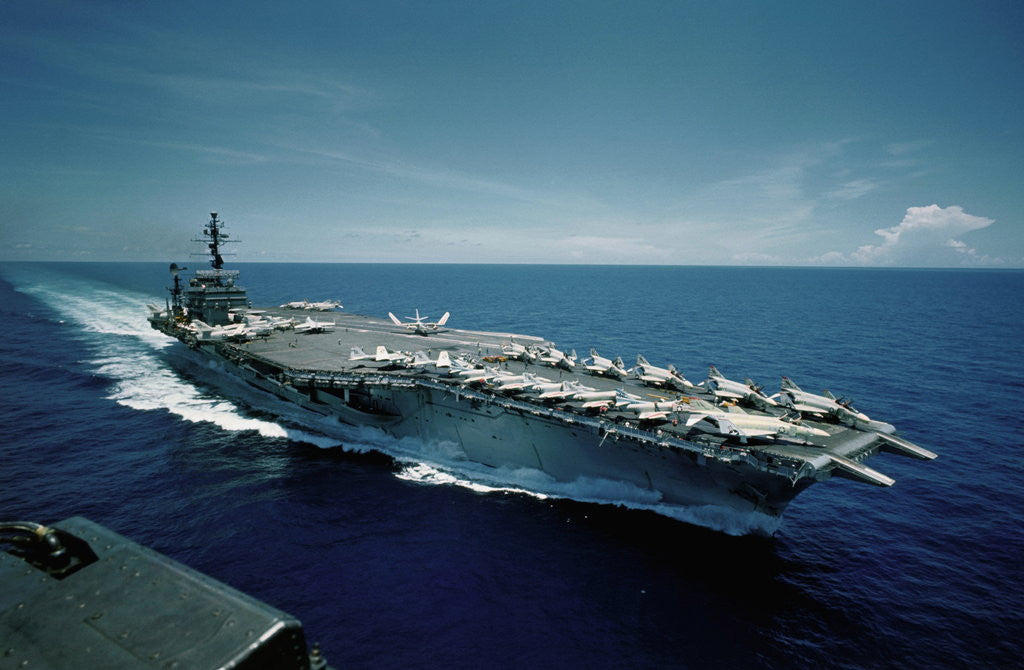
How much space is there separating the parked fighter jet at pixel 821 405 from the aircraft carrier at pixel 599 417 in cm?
6

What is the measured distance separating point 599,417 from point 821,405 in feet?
35.4

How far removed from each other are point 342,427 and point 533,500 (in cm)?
1370

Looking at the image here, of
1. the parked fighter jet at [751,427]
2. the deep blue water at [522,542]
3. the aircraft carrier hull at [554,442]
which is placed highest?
the parked fighter jet at [751,427]

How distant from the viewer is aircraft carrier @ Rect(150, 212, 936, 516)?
1930cm

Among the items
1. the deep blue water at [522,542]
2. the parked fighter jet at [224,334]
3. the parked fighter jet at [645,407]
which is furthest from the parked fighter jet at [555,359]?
the parked fighter jet at [224,334]

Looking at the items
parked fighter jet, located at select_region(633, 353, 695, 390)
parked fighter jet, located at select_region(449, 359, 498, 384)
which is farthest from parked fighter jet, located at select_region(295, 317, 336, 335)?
parked fighter jet, located at select_region(633, 353, 695, 390)

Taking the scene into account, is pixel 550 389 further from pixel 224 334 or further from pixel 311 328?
pixel 311 328

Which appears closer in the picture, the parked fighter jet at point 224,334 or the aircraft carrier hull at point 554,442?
the aircraft carrier hull at point 554,442

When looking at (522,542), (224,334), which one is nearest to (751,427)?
(522,542)

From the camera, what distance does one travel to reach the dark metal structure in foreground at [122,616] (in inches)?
123

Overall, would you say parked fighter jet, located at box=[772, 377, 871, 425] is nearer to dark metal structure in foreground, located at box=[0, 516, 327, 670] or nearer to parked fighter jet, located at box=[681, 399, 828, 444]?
parked fighter jet, located at box=[681, 399, 828, 444]

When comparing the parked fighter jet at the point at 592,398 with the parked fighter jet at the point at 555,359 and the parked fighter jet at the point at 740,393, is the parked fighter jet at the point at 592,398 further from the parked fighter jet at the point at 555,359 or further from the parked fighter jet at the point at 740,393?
the parked fighter jet at the point at 555,359

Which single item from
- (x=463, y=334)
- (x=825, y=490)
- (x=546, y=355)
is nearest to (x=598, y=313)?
(x=463, y=334)

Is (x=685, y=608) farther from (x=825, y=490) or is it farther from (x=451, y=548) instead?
(x=825, y=490)
